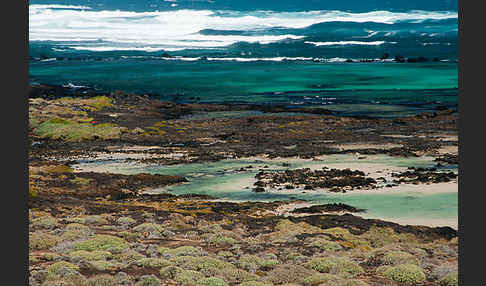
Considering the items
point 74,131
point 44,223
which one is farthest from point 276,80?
point 44,223

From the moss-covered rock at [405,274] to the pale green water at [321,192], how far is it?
9.16 meters

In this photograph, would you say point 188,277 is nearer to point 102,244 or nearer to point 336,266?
point 336,266

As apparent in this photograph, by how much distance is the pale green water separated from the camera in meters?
27.0

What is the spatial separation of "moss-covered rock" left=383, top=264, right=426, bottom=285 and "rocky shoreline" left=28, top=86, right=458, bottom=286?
27 mm

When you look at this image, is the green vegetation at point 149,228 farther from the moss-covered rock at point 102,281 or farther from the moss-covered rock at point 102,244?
the moss-covered rock at point 102,281

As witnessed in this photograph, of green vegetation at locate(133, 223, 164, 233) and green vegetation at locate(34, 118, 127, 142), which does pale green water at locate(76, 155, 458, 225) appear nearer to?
green vegetation at locate(133, 223, 164, 233)

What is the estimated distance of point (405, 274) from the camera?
636 inches

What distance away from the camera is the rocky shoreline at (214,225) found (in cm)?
1619

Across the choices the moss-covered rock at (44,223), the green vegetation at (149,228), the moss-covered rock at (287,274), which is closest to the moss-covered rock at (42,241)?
the moss-covered rock at (44,223)

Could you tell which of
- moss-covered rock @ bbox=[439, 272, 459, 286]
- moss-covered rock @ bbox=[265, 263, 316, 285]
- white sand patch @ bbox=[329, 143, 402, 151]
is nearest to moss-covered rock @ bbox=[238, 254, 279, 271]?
moss-covered rock @ bbox=[265, 263, 316, 285]

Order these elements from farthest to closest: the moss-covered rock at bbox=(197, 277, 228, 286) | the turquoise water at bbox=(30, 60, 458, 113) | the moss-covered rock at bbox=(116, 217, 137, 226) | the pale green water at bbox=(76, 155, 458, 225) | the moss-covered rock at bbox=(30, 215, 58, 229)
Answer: the turquoise water at bbox=(30, 60, 458, 113) → the pale green water at bbox=(76, 155, 458, 225) → the moss-covered rock at bbox=(116, 217, 137, 226) → the moss-covered rock at bbox=(30, 215, 58, 229) → the moss-covered rock at bbox=(197, 277, 228, 286)

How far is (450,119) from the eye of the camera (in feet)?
204

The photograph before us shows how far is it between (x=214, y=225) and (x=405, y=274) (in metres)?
8.77

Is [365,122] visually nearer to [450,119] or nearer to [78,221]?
[450,119]
